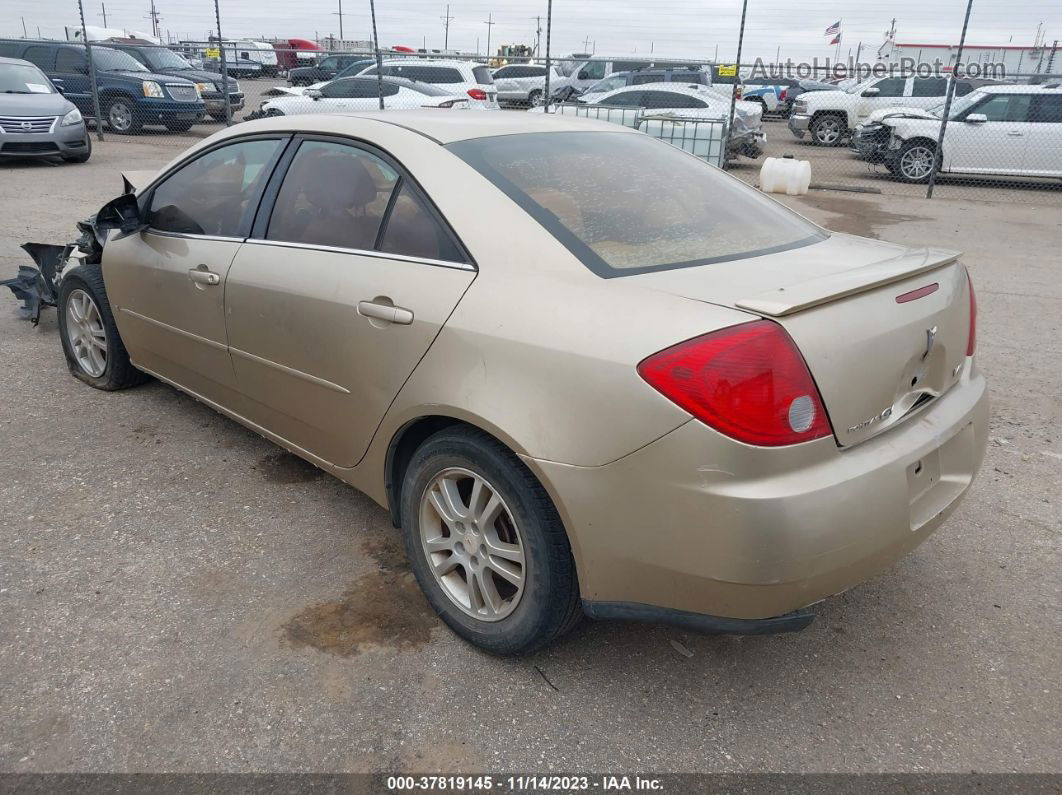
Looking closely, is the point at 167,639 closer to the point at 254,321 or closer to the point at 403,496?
the point at 403,496

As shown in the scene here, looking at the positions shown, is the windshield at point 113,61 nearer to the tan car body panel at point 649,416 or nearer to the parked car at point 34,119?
the parked car at point 34,119

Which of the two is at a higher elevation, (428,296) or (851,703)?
(428,296)

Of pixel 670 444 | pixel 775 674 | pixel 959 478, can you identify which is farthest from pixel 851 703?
pixel 670 444

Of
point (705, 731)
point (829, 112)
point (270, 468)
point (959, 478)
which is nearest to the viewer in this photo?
point (705, 731)

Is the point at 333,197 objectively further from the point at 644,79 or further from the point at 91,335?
the point at 644,79

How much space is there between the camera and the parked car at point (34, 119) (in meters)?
12.2

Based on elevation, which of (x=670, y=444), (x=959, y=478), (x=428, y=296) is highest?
(x=428, y=296)

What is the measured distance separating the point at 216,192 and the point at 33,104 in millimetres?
11393

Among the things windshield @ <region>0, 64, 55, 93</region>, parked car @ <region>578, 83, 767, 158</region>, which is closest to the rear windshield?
parked car @ <region>578, 83, 767, 158</region>

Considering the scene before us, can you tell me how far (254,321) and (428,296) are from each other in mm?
967

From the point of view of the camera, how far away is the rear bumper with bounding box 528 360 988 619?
1866 mm

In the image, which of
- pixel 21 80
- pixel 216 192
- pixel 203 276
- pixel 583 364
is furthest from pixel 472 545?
pixel 21 80

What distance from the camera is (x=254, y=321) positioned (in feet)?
10.00

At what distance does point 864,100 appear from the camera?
18.4m
